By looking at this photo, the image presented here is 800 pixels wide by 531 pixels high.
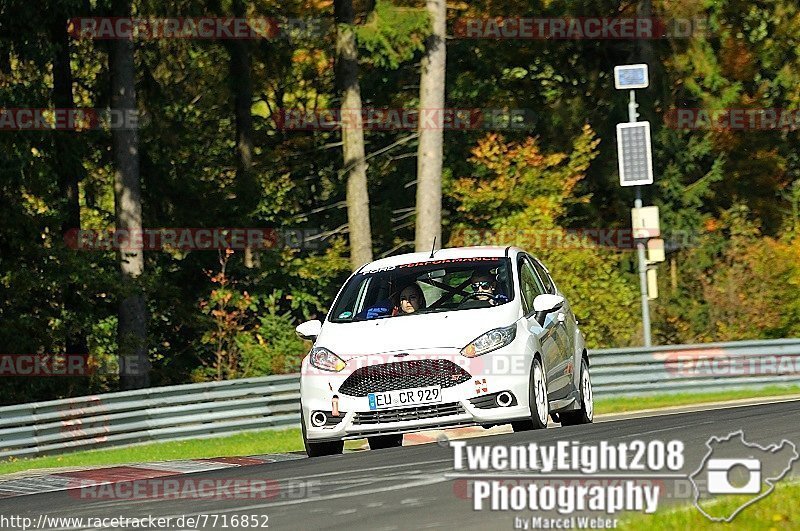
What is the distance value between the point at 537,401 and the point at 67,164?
2140cm

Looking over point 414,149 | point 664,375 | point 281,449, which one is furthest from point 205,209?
point 281,449

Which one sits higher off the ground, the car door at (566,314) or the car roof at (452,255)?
the car roof at (452,255)

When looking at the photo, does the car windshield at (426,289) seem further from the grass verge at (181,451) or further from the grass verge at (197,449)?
the grass verge at (181,451)

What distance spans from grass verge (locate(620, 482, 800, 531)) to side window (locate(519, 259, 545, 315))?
605 cm

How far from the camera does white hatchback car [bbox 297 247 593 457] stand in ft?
45.4

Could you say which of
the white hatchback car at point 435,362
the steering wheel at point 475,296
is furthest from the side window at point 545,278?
the steering wheel at point 475,296

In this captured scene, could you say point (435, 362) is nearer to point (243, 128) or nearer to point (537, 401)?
point (537, 401)

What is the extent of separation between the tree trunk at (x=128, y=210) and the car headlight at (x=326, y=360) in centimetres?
1913

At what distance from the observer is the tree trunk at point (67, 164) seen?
3341 centimetres

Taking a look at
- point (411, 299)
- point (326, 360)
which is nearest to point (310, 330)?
point (326, 360)

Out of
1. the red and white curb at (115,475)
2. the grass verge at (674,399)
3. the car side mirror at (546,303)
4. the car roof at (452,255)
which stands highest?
the car roof at (452,255)

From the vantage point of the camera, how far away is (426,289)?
51.4 ft

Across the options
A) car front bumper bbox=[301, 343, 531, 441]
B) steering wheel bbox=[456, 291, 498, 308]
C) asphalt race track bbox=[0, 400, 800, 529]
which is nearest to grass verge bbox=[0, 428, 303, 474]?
steering wheel bbox=[456, 291, 498, 308]

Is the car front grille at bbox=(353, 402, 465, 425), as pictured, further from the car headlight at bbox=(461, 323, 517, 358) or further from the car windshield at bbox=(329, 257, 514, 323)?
the car windshield at bbox=(329, 257, 514, 323)
